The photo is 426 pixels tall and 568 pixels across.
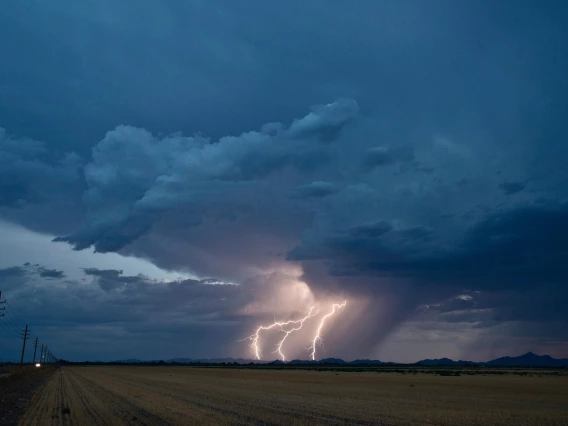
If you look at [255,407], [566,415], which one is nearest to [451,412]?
[566,415]

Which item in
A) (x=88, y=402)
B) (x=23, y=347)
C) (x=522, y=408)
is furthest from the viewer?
(x=23, y=347)

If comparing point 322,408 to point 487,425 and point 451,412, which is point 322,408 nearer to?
point 451,412

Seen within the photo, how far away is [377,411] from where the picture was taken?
80.7ft

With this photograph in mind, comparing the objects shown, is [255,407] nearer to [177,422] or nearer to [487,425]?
[177,422]

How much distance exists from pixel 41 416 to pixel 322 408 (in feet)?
47.0

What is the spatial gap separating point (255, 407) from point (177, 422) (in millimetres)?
7117

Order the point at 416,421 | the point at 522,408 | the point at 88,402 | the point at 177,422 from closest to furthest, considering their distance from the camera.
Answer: the point at 177,422
the point at 416,421
the point at 522,408
the point at 88,402

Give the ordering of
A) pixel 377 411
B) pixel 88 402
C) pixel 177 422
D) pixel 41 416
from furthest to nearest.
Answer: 1. pixel 88 402
2. pixel 377 411
3. pixel 41 416
4. pixel 177 422

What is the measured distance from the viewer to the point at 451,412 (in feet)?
81.4

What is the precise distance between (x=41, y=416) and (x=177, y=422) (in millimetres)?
8430

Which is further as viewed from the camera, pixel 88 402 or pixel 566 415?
pixel 88 402

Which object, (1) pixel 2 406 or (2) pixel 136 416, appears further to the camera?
(1) pixel 2 406

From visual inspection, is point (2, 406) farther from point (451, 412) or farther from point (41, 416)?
point (451, 412)

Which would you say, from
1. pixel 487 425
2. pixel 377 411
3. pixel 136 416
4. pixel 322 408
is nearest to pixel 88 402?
pixel 136 416
